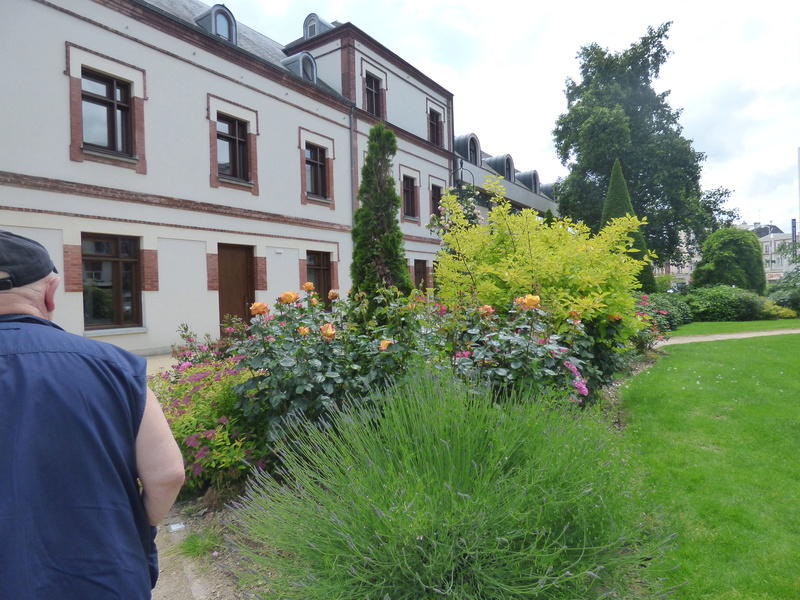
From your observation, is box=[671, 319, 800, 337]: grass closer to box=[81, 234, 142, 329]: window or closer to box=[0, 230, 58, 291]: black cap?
box=[81, 234, 142, 329]: window

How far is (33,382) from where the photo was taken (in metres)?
1.12

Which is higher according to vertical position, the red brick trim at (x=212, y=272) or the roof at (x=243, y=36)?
the roof at (x=243, y=36)

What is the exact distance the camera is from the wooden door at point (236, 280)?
42.5ft

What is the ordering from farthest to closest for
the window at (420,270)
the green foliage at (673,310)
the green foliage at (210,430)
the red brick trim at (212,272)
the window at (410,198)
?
1. the window at (420,270)
2. the window at (410,198)
3. the green foliage at (673,310)
4. the red brick trim at (212,272)
5. the green foliage at (210,430)

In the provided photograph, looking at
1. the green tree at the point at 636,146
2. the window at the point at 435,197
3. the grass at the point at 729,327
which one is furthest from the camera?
the green tree at the point at 636,146

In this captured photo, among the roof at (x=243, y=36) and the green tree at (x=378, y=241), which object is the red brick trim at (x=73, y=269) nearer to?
the roof at (x=243, y=36)

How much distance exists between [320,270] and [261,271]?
2768 mm

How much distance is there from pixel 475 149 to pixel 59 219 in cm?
2122

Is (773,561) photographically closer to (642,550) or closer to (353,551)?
(642,550)

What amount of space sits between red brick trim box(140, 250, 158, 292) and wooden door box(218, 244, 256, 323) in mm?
2147

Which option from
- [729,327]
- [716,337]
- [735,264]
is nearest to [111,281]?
[716,337]

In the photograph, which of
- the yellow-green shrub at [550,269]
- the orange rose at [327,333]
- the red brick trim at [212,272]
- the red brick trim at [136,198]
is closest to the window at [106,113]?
the red brick trim at [136,198]

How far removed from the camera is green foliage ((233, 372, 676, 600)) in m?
1.61

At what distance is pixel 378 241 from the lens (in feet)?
16.9
